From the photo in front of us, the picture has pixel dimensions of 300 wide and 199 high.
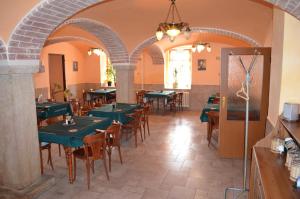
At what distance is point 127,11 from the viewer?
6062mm

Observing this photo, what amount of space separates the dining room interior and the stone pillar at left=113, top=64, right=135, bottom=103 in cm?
3

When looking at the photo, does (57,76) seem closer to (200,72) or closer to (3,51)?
(200,72)

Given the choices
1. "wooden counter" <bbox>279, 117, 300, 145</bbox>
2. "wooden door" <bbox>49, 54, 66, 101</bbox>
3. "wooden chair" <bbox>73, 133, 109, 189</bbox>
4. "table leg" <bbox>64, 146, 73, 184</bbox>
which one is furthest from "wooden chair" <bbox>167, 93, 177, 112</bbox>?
"wooden counter" <bbox>279, 117, 300, 145</bbox>

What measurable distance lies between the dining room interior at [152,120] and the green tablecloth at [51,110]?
0.03 metres

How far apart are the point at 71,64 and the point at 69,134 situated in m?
9.09

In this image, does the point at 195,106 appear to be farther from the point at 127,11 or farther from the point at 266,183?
the point at 266,183

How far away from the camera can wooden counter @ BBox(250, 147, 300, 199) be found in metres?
1.99

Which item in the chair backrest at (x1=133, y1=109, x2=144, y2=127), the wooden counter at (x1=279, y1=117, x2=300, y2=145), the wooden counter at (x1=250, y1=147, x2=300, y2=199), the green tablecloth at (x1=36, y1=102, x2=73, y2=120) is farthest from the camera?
the green tablecloth at (x1=36, y1=102, x2=73, y2=120)

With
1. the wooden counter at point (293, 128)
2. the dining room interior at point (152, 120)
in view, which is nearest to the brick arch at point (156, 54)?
the dining room interior at point (152, 120)

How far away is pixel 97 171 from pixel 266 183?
3.20m

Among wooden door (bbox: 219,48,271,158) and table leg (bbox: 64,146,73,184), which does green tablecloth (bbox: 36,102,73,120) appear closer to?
table leg (bbox: 64,146,73,184)

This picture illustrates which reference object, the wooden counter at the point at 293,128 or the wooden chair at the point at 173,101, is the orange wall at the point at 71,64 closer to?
the wooden chair at the point at 173,101

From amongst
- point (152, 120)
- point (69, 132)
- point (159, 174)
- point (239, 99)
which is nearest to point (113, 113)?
point (69, 132)

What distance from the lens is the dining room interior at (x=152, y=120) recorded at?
3.11m
